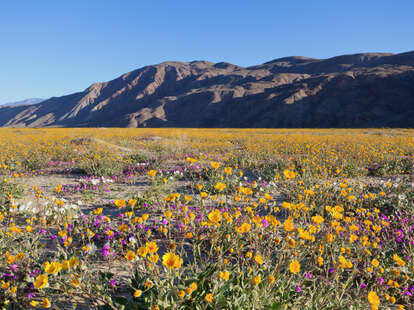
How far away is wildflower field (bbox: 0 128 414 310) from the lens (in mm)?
1839

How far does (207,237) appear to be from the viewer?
10.5ft

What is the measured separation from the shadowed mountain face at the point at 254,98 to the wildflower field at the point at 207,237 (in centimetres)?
6208

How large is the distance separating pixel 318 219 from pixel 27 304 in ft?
8.74

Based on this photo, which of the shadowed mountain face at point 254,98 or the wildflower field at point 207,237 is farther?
the shadowed mountain face at point 254,98

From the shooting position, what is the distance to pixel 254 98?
268 ft

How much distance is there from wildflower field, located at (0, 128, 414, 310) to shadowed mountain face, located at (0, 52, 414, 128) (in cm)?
6208

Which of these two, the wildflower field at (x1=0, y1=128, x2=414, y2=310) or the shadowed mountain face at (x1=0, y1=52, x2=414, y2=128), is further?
the shadowed mountain face at (x1=0, y1=52, x2=414, y2=128)

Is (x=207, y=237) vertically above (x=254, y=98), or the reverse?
(x=254, y=98)

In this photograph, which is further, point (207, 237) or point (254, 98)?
point (254, 98)

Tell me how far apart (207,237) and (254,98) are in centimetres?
8244

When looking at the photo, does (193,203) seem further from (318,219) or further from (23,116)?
(23,116)

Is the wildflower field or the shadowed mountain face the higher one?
the shadowed mountain face

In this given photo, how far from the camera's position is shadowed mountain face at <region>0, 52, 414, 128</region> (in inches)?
2486

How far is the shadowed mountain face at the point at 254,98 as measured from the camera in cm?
6316
